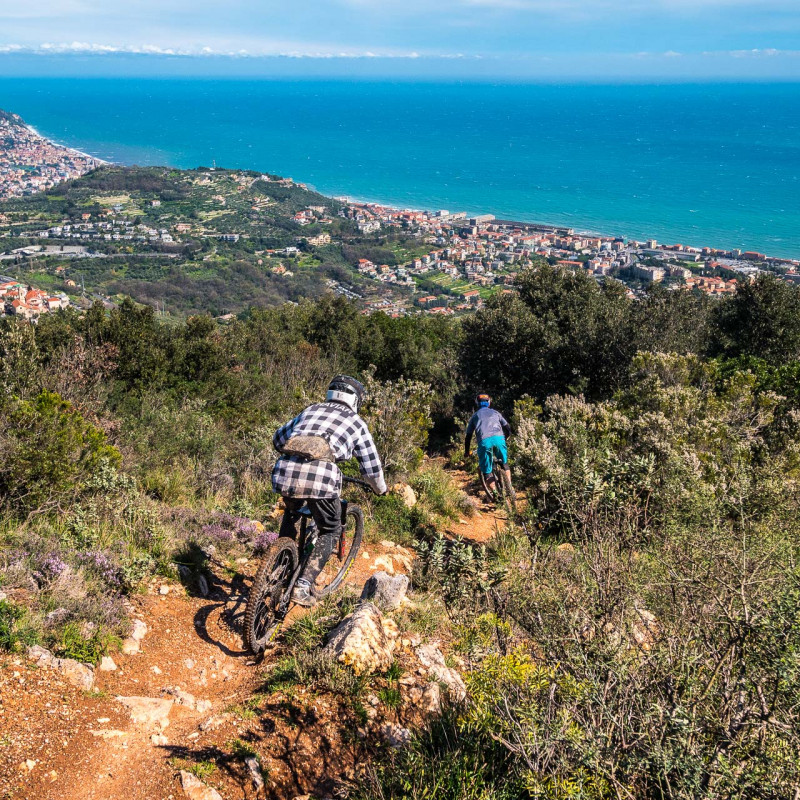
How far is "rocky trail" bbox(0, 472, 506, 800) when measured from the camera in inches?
109

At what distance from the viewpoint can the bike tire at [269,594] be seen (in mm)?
3828

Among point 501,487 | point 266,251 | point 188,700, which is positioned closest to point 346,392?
point 188,700

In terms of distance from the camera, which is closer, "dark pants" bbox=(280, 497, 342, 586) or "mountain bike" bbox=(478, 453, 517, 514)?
"dark pants" bbox=(280, 497, 342, 586)

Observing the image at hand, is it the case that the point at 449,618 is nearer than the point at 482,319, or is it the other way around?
the point at 449,618

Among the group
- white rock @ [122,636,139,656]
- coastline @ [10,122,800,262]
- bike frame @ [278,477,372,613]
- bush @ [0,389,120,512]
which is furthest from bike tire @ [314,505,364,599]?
coastline @ [10,122,800,262]

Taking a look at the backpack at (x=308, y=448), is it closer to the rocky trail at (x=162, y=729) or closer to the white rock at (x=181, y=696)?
the rocky trail at (x=162, y=729)

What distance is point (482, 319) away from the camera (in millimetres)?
14430

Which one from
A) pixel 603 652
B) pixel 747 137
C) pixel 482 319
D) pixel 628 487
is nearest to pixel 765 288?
pixel 482 319

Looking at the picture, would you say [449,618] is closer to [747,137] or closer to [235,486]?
[235,486]

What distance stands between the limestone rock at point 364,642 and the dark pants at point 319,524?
1.64 feet

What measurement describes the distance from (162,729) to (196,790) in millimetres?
521

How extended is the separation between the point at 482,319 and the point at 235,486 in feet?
29.7

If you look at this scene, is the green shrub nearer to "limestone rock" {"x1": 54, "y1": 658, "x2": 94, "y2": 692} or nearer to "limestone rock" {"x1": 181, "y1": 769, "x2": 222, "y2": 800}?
"limestone rock" {"x1": 54, "y1": 658, "x2": 94, "y2": 692}

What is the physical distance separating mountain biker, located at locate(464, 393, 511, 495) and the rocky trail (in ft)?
11.5
